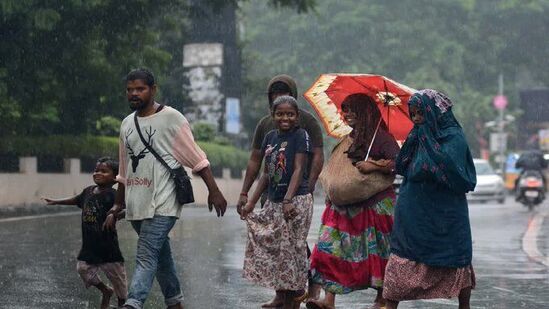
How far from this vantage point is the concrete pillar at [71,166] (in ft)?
101

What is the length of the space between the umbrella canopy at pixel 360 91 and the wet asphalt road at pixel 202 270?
49.2 inches

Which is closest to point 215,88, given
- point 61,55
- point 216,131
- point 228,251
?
point 216,131

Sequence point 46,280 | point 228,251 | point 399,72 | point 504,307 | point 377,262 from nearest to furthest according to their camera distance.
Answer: point 377,262 → point 504,307 → point 46,280 → point 228,251 → point 399,72

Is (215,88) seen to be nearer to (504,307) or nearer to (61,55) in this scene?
(61,55)

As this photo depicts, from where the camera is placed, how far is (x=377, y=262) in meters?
9.07

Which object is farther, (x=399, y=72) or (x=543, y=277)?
(x=399, y=72)

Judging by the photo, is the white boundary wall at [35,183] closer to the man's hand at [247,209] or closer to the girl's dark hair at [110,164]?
the girl's dark hair at [110,164]

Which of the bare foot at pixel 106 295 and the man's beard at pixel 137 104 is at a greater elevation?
the man's beard at pixel 137 104

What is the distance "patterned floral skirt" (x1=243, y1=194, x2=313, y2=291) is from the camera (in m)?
9.09

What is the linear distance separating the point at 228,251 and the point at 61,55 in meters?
11.3

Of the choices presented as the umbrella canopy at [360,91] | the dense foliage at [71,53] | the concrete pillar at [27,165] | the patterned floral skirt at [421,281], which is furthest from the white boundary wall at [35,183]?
the patterned floral skirt at [421,281]

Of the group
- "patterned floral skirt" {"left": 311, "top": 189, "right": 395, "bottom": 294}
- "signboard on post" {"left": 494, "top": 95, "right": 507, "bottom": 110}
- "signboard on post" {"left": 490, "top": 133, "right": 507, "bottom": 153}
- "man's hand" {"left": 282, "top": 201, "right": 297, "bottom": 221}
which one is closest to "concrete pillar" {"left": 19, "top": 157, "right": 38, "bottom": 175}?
"patterned floral skirt" {"left": 311, "top": 189, "right": 395, "bottom": 294}

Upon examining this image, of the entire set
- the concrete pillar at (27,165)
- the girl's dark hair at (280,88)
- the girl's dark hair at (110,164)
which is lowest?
the concrete pillar at (27,165)

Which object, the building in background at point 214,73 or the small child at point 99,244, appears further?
the building in background at point 214,73
